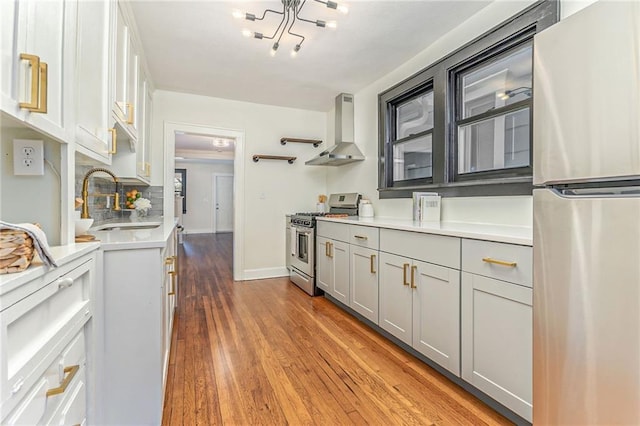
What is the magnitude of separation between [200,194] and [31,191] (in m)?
9.02

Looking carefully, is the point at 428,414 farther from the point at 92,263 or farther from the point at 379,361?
the point at 92,263

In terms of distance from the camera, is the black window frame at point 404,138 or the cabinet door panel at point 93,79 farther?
the black window frame at point 404,138

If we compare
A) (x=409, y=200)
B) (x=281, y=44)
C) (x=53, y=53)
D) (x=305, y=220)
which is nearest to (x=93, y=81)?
(x=53, y=53)

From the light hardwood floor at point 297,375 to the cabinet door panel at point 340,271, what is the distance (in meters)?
0.17

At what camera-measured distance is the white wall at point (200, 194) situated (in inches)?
372

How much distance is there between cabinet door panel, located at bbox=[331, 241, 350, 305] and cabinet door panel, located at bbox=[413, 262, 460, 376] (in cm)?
93

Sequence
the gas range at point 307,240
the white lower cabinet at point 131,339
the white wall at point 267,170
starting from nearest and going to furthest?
1. the white lower cabinet at point 131,339
2. the gas range at point 307,240
3. the white wall at point 267,170

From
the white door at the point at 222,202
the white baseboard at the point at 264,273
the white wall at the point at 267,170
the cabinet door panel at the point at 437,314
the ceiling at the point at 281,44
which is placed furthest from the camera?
the white door at the point at 222,202

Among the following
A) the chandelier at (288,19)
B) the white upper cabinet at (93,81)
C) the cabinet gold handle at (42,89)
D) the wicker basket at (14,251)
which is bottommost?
the wicker basket at (14,251)

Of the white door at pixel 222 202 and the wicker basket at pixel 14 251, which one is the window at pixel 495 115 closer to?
the wicker basket at pixel 14 251

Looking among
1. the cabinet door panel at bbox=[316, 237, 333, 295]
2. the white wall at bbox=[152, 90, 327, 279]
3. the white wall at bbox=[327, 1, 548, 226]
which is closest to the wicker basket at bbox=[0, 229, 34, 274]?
the white wall at bbox=[327, 1, 548, 226]

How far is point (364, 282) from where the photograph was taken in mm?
2541

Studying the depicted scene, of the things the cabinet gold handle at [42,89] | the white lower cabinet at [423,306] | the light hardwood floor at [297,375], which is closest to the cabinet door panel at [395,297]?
the white lower cabinet at [423,306]

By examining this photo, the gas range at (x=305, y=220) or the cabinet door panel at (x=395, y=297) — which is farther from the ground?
the gas range at (x=305, y=220)
